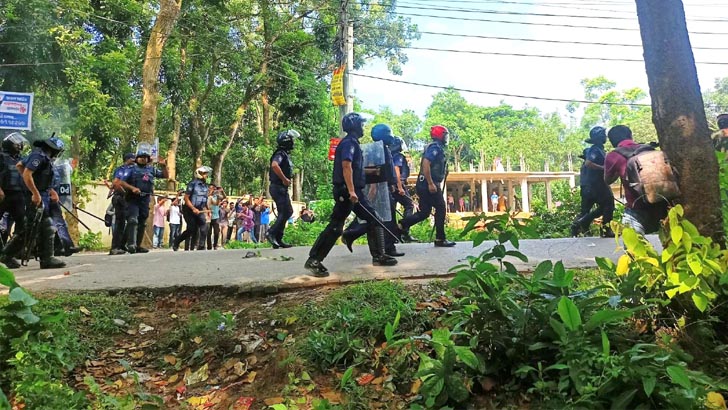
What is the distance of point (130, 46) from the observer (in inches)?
703

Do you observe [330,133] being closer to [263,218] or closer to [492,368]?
[263,218]

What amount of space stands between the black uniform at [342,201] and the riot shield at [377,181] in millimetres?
877

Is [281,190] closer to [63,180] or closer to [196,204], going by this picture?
[196,204]

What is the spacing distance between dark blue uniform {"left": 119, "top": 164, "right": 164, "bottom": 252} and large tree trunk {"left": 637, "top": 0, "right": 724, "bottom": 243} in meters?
7.65

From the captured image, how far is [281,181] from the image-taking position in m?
8.26

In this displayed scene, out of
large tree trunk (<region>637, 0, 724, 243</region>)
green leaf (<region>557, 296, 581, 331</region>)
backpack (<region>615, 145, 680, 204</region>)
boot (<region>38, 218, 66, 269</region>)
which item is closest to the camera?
green leaf (<region>557, 296, 581, 331</region>)

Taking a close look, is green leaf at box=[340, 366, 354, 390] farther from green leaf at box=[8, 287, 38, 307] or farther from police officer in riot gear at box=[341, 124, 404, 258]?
police officer in riot gear at box=[341, 124, 404, 258]

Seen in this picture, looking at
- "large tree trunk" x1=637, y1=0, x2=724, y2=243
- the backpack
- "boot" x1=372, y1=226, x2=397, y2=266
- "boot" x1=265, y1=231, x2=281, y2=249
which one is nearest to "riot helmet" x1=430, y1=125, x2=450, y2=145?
"boot" x1=372, y1=226, x2=397, y2=266

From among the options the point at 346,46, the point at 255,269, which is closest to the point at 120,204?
the point at 255,269

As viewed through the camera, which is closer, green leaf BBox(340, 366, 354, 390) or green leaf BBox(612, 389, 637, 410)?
green leaf BBox(612, 389, 637, 410)

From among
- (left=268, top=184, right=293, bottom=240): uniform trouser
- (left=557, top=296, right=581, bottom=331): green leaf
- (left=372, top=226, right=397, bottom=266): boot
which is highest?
(left=268, top=184, right=293, bottom=240): uniform trouser

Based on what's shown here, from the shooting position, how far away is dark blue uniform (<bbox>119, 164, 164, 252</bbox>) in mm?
8391

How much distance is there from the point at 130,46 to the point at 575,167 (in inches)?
1898

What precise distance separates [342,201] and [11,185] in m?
4.40
